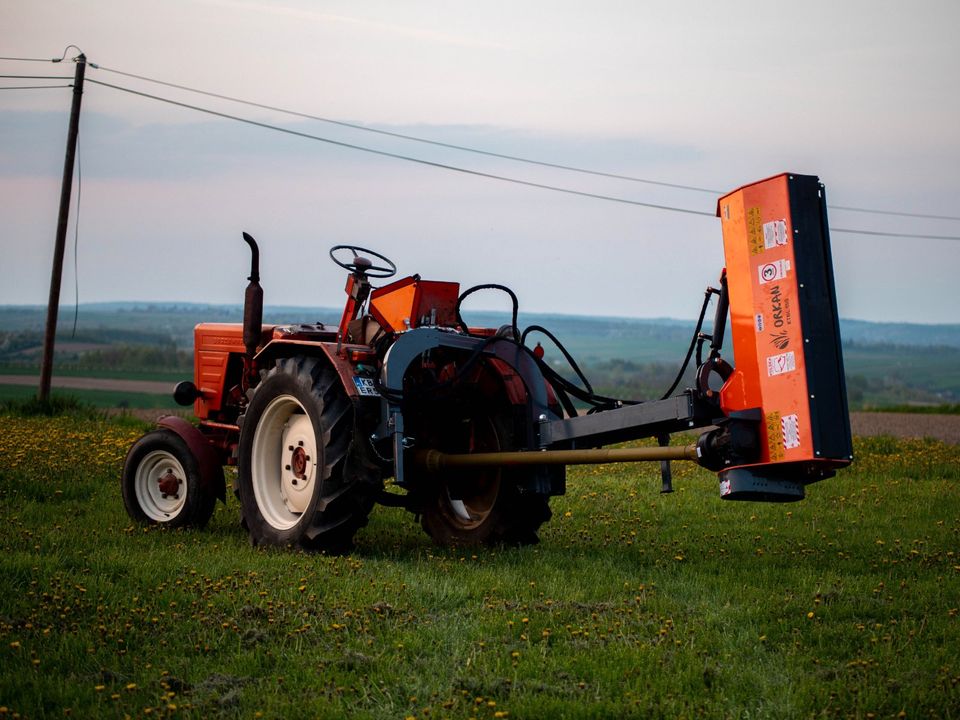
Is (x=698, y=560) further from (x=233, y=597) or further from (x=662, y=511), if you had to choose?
(x=233, y=597)

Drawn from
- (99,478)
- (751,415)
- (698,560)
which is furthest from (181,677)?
(99,478)

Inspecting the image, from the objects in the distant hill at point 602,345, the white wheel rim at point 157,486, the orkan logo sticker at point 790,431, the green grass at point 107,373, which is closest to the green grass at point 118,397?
the green grass at point 107,373

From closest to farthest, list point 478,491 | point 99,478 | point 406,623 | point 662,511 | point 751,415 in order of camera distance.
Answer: point 406,623, point 751,415, point 478,491, point 662,511, point 99,478

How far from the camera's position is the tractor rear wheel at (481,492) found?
28.1ft

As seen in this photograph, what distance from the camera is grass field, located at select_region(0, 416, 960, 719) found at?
519 centimetres

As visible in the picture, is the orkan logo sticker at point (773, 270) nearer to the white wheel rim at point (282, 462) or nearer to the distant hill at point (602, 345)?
the white wheel rim at point (282, 462)

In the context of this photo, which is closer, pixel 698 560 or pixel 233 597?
pixel 233 597

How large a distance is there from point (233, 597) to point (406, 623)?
1062 millimetres

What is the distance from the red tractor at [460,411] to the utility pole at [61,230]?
11.7 meters

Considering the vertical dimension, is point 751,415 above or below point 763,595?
above

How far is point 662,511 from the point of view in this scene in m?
10.4

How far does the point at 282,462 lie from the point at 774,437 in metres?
3.79

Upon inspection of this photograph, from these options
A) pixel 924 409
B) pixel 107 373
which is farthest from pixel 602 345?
pixel 924 409

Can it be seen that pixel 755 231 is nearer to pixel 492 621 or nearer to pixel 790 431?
pixel 790 431
